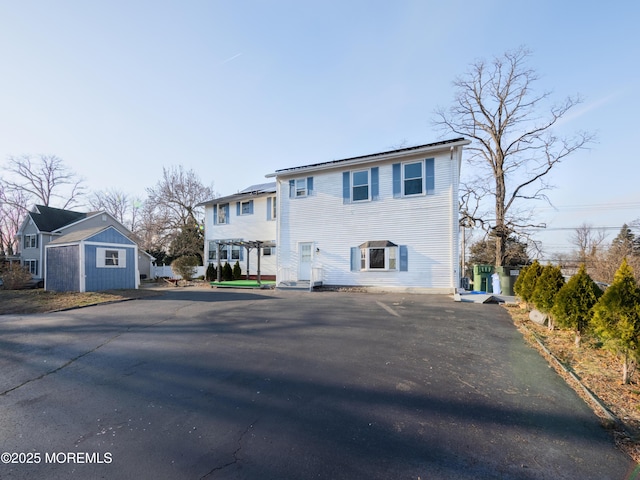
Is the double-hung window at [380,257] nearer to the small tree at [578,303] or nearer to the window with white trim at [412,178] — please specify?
the window with white trim at [412,178]

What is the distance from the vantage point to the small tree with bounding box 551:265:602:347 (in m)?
5.19

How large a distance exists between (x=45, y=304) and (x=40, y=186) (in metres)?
34.1

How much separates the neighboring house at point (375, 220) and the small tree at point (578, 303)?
7459 mm

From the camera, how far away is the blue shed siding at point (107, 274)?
14.2 meters

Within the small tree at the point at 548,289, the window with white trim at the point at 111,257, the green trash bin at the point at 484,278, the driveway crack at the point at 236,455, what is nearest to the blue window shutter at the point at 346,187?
the green trash bin at the point at 484,278

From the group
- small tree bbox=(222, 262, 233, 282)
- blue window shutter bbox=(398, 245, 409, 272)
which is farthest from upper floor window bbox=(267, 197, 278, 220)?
blue window shutter bbox=(398, 245, 409, 272)

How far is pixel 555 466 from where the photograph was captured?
220cm

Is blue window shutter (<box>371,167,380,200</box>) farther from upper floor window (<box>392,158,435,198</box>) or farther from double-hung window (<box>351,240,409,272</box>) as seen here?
double-hung window (<box>351,240,409,272</box>)

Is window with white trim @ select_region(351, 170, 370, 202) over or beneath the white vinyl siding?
over

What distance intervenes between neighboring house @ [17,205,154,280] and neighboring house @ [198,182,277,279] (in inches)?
276

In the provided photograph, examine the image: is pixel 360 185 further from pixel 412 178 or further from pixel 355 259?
pixel 355 259

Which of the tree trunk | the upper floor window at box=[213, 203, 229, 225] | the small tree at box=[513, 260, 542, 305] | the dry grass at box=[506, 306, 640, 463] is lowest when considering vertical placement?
the dry grass at box=[506, 306, 640, 463]

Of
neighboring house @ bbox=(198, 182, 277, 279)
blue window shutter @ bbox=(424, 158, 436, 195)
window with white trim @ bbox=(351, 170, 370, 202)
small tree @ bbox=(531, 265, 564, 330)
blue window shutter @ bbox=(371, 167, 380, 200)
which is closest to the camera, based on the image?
small tree @ bbox=(531, 265, 564, 330)

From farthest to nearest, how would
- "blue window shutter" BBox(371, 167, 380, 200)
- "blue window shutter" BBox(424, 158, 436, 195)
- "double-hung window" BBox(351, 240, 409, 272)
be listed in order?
"blue window shutter" BBox(371, 167, 380, 200) < "double-hung window" BBox(351, 240, 409, 272) < "blue window shutter" BBox(424, 158, 436, 195)
